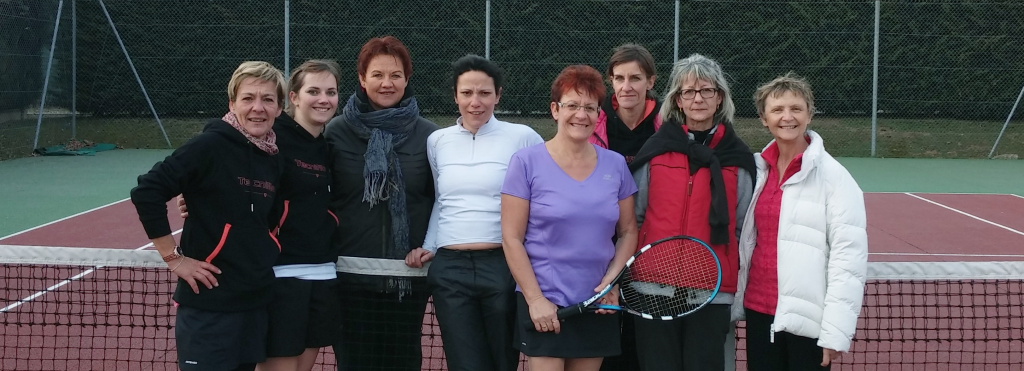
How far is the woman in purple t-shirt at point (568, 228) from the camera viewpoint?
2850 millimetres

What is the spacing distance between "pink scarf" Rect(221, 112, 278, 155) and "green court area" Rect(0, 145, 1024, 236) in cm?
633

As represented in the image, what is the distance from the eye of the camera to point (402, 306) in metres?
3.52

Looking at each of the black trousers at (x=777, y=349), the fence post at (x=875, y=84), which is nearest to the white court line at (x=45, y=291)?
the black trousers at (x=777, y=349)

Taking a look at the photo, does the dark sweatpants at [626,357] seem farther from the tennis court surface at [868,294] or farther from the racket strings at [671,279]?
the tennis court surface at [868,294]

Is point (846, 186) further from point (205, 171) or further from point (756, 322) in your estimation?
point (205, 171)

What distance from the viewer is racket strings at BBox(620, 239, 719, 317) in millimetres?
2900

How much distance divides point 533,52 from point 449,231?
1312 centimetres

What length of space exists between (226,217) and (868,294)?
10.8 ft

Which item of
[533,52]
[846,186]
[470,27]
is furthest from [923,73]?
[846,186]

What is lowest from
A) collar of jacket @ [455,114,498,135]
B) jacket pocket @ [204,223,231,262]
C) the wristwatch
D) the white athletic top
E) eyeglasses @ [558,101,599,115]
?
the wristwatch

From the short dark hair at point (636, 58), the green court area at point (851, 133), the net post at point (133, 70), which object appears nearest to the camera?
the short dark hair at point (636, 58)

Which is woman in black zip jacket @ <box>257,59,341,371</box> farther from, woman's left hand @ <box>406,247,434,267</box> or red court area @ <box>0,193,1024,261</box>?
red court area @ <box>0,193,1024,261</box>

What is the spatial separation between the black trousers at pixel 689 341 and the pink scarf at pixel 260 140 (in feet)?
4.57

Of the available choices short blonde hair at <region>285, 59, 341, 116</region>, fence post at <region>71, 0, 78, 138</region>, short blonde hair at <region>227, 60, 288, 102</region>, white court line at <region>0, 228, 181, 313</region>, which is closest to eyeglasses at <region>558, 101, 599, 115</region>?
short blonde hair at <region>285, 59, 341, 116</region>
